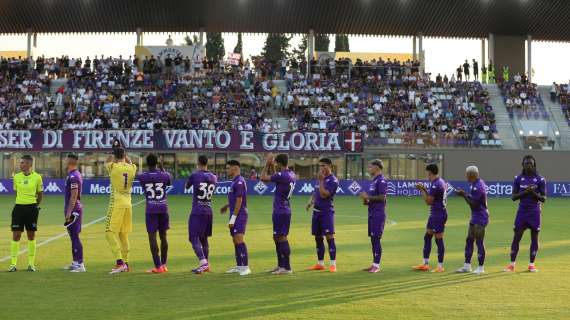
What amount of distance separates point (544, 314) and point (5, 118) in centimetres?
4886

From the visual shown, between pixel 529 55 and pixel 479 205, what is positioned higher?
pixel 529 55

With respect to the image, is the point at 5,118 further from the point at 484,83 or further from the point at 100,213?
the point at 484,83

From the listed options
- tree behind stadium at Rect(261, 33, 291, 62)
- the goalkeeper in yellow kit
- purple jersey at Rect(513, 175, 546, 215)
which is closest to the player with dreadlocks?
purple jersey at Rect(513, 175, 546, 215)

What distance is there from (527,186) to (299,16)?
46869 mm

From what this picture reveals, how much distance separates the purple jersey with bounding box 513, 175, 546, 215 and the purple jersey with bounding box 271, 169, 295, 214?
4.54 metres

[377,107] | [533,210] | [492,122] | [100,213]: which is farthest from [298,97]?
[533,210]

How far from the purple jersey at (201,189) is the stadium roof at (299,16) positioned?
44035 millimetres

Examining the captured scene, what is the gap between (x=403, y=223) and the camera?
91.7ft

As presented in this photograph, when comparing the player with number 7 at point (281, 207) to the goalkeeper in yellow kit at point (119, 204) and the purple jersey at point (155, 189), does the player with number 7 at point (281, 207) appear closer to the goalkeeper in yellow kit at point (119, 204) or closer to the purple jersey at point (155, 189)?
the purple jersey at point (155, 189)

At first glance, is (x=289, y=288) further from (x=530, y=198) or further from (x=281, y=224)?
(x=530, y=198)

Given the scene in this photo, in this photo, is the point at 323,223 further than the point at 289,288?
Yes

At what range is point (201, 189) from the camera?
1461 centimetres

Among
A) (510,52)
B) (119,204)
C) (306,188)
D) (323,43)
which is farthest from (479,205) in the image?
(323,43)

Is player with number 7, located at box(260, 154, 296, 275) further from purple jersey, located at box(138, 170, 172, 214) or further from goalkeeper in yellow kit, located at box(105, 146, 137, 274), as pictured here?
goalkeeper in yellow kit, located at box(105, 146, 137, 274)
